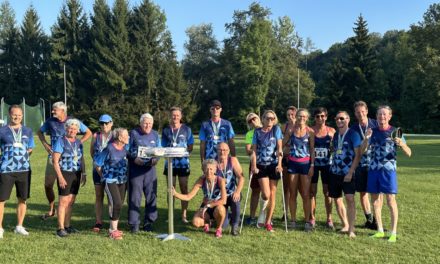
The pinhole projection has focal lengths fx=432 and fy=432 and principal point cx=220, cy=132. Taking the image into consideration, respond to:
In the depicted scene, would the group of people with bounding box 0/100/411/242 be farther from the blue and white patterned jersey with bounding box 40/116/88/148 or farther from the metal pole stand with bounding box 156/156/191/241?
the metal pole stand with bounding box 156/156/191/241

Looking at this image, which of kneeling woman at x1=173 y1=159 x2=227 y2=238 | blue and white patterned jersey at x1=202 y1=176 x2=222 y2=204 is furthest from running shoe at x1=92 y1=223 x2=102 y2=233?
blue and white patterned jersey at x1=202 y1=176 x2=222 y2=204


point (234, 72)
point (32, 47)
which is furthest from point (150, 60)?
point (32, 47)

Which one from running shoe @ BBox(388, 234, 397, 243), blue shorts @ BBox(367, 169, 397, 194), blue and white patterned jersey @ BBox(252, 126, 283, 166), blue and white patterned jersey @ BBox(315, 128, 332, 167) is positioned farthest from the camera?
blue and white patterned jersey @ BBox(315, 128, 332, 167)

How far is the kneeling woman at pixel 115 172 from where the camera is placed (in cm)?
645

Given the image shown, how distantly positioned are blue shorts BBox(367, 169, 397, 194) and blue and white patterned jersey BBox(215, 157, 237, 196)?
2.06 meters

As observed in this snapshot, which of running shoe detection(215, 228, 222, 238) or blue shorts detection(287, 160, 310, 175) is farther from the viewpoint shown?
blue shorts detection(287, 160, 310, 175)

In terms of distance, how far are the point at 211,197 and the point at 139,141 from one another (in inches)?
56.2

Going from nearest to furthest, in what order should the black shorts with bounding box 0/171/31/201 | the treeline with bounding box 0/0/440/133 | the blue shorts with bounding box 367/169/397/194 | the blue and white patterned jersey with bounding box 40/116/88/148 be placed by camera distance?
the blue shorts with bounding box 367/169/397/194 < the black shorts with bounding box 0/171/31/201 < the blue and white patterned jersey with bounding box 40/116/88/148 < the treeline with bounding box 0/0/440/133

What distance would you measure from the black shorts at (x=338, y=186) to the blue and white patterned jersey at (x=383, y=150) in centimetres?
44

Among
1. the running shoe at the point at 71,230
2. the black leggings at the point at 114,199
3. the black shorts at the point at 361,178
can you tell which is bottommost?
the running shoe at the point at 71,230

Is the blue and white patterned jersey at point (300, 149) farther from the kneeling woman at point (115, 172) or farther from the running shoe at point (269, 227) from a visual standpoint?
the kneeling woman at point (115, 172)

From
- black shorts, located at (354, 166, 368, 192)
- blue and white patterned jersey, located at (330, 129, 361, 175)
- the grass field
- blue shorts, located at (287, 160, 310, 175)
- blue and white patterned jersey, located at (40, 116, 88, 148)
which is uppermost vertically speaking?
blue and white patterned jersey, located at (40, 116, 88, 148)

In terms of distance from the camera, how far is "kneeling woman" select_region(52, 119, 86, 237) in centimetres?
649

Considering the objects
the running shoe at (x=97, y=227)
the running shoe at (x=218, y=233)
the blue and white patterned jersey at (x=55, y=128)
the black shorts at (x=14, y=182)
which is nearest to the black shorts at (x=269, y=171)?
the running shoe at (x=218, y=233)
